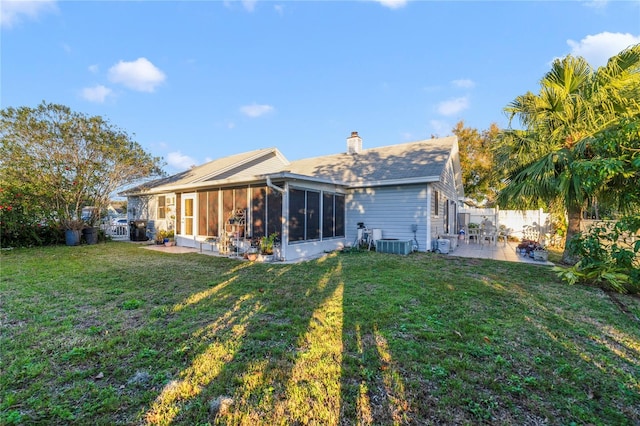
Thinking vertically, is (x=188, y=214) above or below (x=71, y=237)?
above

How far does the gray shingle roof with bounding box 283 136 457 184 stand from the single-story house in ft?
0.13

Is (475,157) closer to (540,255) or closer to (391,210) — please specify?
(391,210)

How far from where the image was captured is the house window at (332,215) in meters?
9.48

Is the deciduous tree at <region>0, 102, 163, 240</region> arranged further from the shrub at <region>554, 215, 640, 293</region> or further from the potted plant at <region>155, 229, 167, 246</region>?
the shrub at <region>554, 215, 640, 293</region>

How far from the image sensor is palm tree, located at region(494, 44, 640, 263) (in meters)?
6.00

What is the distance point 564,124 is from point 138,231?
52.2 ft

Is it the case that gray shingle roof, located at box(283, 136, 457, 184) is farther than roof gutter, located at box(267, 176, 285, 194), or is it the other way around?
gray shingle roof, located at box(283, 136, 457, 184)


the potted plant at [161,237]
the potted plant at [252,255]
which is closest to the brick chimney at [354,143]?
the potted plant at [252,255]

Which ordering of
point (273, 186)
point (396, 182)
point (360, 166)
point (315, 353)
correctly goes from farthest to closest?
point (360, 166), point (396, 182), point (273, 186), point (315, 353)

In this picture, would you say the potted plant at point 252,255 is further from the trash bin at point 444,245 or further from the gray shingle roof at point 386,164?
the trash bin at point 444,245

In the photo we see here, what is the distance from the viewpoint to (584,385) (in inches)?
89.0

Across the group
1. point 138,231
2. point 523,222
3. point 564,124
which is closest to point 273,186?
point 564,124

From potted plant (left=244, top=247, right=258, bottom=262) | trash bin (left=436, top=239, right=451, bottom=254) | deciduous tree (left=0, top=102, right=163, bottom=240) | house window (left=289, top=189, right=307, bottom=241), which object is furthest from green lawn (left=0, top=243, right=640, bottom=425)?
deciduous tree (left=0, top=102, right=163, bottom=240)

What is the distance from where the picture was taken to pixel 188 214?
35.4ft
